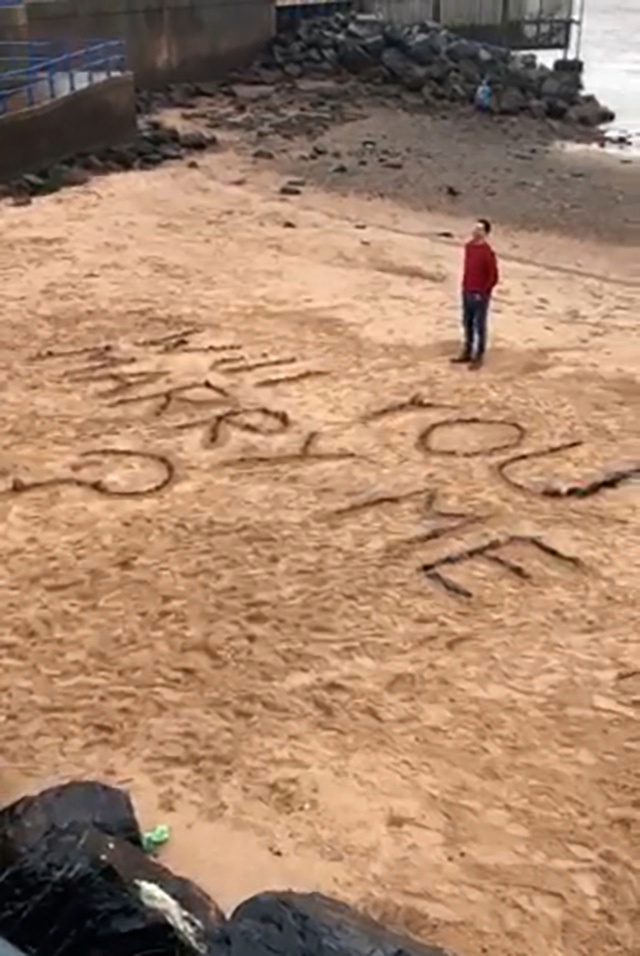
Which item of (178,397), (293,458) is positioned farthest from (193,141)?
(293,458)

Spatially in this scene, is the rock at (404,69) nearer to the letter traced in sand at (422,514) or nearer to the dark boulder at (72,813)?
Answer: the letter traced in sand at (422,514)

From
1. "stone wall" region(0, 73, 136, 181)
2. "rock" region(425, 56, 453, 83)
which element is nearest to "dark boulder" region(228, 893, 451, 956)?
"stone wall" region(0, 73, 136, 181)

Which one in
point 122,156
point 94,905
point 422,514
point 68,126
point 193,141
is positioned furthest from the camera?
point 193,141

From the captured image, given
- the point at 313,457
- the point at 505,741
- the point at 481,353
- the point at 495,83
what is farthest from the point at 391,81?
the point at 505,741

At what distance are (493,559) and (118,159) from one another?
1594cm

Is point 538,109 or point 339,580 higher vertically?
point 538,109

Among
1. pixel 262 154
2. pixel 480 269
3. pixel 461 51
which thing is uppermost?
pixel 461 51

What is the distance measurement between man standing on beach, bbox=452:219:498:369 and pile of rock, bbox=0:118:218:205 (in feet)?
30.7

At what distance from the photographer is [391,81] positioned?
3425 cm

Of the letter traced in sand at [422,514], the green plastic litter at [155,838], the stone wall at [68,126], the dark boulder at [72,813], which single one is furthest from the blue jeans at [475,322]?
the stone wall at [68,126]

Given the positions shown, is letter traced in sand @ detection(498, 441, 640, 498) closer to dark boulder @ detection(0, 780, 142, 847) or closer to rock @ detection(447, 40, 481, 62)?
dark boulder @ detection(0, 780, 142, 847)

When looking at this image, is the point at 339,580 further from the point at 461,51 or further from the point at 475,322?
the point at 461,51

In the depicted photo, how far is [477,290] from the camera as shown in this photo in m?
12.0

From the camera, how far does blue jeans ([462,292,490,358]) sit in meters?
12.1
